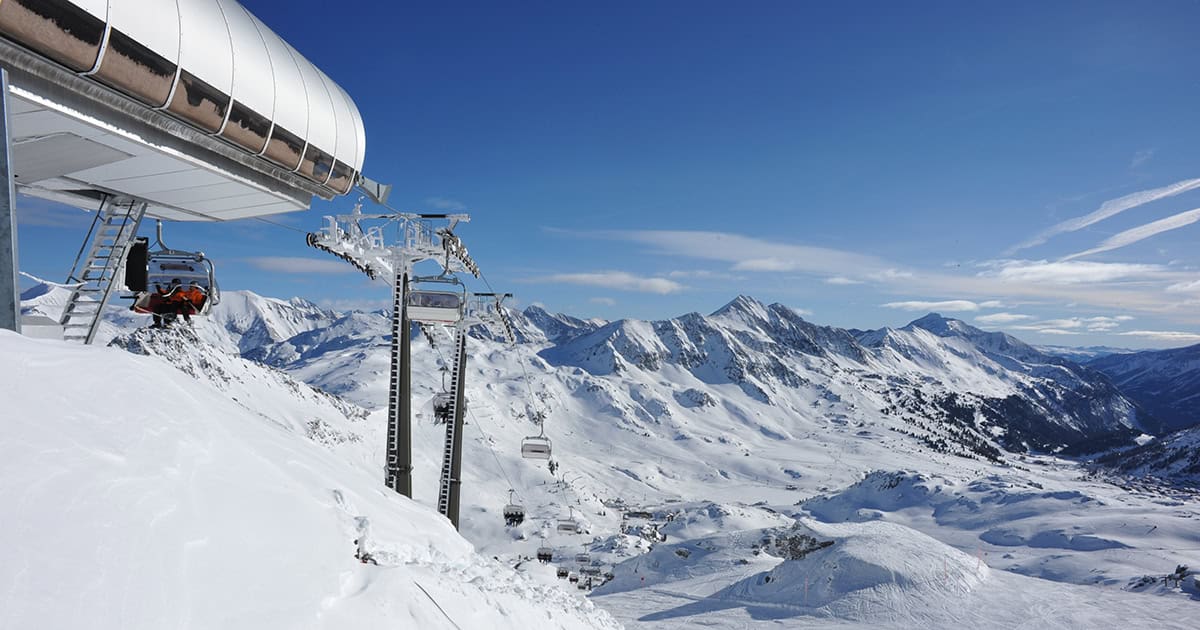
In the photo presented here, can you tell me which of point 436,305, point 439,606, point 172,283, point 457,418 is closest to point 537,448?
point 457,418

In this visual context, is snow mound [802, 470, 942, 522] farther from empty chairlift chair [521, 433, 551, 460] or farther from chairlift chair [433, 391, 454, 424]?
chairlift chair [433, 391, 454, 424]

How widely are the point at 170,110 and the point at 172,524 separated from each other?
4327 millimetres

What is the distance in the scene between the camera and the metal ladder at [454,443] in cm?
2112

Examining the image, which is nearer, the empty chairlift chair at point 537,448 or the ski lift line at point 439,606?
the ski lift line at point 439,606

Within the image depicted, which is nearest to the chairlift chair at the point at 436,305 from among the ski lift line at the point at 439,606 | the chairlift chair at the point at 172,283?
the chairlift chair at the point at 172,283

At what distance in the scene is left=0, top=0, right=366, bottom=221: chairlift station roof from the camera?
5137 millimetres

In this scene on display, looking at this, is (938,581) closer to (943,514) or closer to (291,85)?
(291,85)

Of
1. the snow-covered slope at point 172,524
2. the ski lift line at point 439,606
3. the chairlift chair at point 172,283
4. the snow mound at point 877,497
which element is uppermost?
the chairlift chair at point 172,283

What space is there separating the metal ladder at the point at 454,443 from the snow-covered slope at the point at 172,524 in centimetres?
1416

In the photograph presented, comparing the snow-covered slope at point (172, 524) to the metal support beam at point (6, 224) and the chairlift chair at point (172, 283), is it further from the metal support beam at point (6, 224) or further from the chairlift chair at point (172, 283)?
the chairlift chair at point (172, 283)

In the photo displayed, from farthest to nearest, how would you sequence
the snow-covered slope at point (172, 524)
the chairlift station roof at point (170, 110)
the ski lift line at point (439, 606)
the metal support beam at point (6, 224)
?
the ski lift line at point (439, 606)
the chairlift station roof at point (170, 110)
the metal support beam at point (6, 224)
the snow-covered slope at point (172, 524)

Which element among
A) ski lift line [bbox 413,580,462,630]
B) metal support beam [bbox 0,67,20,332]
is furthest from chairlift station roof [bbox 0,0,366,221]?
ski lift line [bbox 413,580,462,630]

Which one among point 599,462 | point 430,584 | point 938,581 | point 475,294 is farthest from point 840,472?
point 430,584

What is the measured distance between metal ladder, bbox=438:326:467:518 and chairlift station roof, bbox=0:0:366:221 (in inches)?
483
